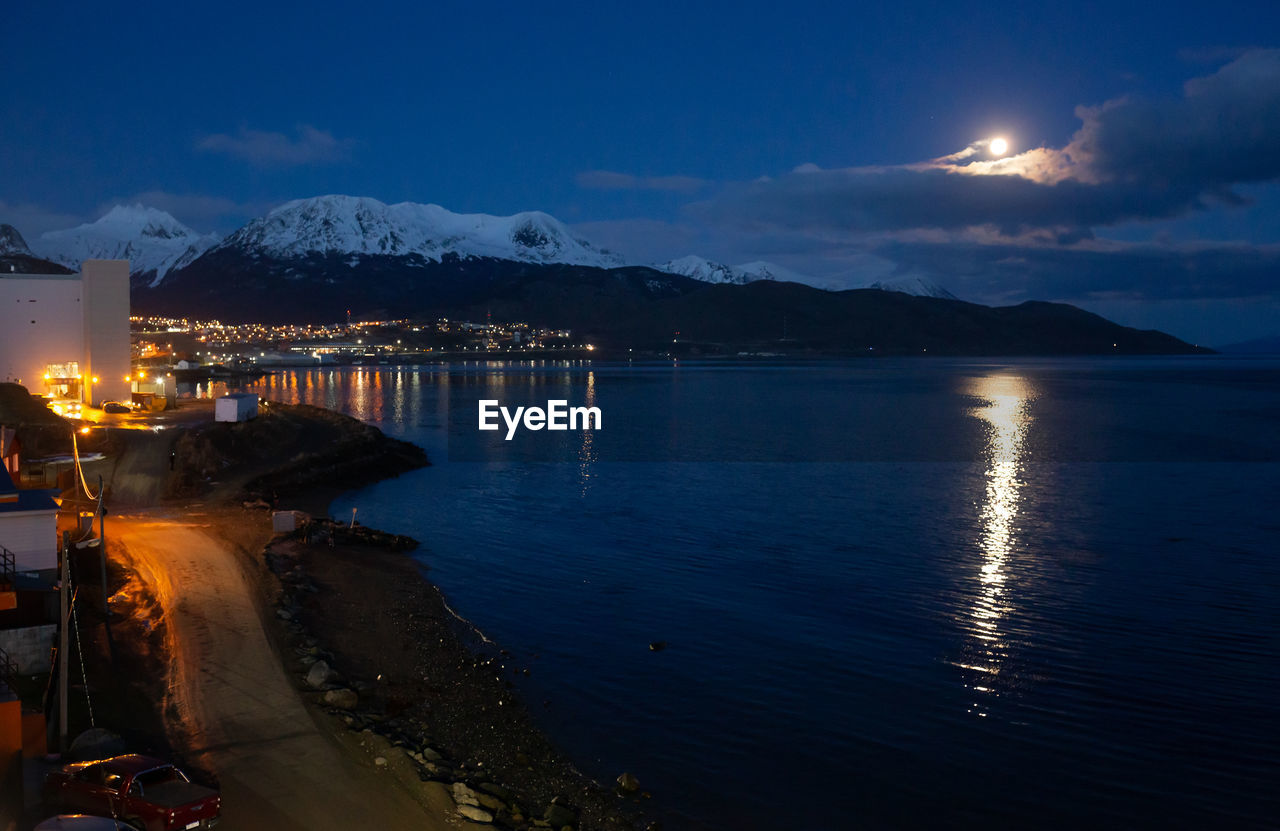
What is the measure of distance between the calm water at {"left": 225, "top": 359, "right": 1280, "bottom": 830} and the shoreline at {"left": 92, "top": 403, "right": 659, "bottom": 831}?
0.69 m

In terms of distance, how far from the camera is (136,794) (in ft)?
26.2

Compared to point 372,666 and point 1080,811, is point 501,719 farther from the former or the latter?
point 1080,811

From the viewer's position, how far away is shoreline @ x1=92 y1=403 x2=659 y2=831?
32.0 feet

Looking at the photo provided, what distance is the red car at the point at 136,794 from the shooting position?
789 cm

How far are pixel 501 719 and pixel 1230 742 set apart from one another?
380 inches

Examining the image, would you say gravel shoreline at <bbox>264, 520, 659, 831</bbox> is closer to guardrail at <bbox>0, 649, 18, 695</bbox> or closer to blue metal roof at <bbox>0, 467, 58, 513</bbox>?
guardrail at <bbox>0, 649, 18, 695</bbox>

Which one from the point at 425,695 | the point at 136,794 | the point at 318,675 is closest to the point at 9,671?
the point at 318,675

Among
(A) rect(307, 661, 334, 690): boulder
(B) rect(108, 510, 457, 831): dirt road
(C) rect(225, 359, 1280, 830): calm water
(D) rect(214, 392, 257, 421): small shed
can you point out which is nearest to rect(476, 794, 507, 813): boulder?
(B) rect(108, 510, 457, 831): dirt road

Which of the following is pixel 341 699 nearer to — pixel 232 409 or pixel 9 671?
pixel 9 671

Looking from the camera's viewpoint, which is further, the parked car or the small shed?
the small shed

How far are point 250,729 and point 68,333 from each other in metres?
39.0

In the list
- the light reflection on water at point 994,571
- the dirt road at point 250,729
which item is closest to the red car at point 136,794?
the dirt road at point 250,729

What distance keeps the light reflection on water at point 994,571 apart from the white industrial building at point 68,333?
3863cm

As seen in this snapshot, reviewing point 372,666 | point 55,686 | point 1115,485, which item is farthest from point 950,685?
point 1115,485
